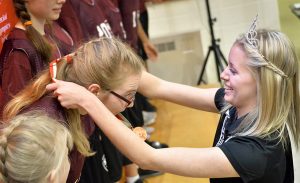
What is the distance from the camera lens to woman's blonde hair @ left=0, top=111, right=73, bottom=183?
0.99m

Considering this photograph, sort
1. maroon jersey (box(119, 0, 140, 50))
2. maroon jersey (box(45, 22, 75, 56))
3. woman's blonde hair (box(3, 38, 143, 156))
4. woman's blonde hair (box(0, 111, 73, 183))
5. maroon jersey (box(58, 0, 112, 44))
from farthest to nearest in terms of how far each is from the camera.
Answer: maroon jersey (box(119, 0, 140, 50)), maroon jersey (box(58, 0, 112, 44)), maroon jersey (box(45, 22, 75, 56)), woman's blonde hair (box(3, 38, 143, 156)), woman's blonde hair (box(0, 111, 73, 183))

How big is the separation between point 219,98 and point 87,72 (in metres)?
0.47

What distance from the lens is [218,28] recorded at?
13.9 ft

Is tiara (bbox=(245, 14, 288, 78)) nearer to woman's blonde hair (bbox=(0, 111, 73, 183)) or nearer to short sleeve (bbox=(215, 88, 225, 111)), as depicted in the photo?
short sleeve (bbox=(215, 88, 225, 111))

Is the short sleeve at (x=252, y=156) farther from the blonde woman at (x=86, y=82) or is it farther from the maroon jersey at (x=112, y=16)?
the maroon jersey at (x=112, y=16)

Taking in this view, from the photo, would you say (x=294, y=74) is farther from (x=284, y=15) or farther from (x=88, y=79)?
(x=284, y=15)

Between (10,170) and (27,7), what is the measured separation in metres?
0.77

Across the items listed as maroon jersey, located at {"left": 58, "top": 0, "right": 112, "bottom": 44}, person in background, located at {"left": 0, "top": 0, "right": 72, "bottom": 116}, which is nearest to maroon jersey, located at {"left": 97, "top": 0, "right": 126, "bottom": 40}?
maroon jersey, located at {"left": 58, "top": 0, "right": 112, "bottom": 44}

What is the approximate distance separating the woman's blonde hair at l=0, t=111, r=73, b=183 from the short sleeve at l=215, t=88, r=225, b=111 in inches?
24.9

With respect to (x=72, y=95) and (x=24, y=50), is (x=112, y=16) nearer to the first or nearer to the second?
(x=24, y=50)

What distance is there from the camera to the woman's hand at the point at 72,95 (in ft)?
3.97

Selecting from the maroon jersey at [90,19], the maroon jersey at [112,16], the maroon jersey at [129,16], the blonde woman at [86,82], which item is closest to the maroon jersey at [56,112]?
the blonde woman at [86,82]

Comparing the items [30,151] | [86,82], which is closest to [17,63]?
[86,82]

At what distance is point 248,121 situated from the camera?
1306mm
